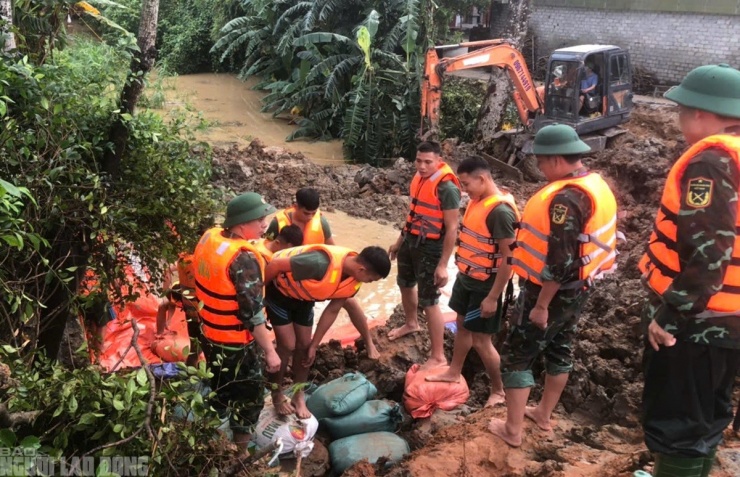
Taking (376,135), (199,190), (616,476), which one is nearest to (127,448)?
(199,190)

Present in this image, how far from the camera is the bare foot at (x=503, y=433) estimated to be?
12.8 ft

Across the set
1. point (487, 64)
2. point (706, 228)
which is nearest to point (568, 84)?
point (487, 64)

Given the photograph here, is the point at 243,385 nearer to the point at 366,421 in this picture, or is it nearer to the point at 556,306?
the point at 366,421

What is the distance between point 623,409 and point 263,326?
8.34ft

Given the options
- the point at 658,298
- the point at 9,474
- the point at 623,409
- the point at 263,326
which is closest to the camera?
the point at 9,474

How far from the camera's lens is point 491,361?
4.66 metres

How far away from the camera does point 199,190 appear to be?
4.01m

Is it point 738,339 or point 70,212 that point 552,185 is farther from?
Answer: point 70,212

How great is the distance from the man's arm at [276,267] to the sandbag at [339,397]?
995 millimetres

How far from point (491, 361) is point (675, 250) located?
2114 millimetres

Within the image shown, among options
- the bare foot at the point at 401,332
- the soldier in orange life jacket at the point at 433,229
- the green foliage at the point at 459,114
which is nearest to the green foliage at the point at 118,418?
the soldier in orange life jacket at the point at 433,229

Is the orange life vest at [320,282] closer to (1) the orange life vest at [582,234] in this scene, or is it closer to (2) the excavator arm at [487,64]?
(1) the orange life vest at [582,234]

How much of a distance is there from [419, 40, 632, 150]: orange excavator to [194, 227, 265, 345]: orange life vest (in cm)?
852

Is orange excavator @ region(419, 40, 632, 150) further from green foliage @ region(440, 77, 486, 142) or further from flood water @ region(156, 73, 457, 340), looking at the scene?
flood water @ region(156, 73, 457, 340)
